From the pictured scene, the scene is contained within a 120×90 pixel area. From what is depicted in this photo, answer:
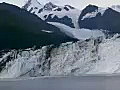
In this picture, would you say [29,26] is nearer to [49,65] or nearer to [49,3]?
[49,65]

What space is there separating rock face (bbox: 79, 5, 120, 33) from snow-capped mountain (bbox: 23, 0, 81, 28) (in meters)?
1.95

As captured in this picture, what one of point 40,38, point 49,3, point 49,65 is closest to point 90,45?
point 49,65

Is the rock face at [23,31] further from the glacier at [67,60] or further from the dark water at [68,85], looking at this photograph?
the dark water at [68,85]

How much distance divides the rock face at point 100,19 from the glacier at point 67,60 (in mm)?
20734

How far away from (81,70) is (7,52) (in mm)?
14383

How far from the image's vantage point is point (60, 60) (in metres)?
70.6

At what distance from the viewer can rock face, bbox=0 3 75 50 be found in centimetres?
7950

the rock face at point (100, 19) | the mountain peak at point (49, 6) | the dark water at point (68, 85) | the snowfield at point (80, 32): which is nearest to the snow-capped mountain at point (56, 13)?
the mountain peak at point (49, 6)

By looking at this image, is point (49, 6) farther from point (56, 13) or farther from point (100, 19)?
point (100, 19)

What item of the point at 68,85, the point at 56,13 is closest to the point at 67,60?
the point at 68,85

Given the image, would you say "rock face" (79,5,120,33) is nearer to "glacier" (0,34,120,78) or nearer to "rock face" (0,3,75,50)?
"rock face" (0,3,75,50)

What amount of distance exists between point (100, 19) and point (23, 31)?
Result: 2277 centimetres

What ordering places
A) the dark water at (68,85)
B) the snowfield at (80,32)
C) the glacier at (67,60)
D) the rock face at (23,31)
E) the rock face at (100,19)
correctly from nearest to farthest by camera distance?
1. the dark water at (68,85)
2. the glacier at (67,60)
3. the rock face at (23,31)
4. the snowfield at (80,32)
5. the rock face at (100,19)

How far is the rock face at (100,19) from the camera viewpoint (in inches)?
3801
